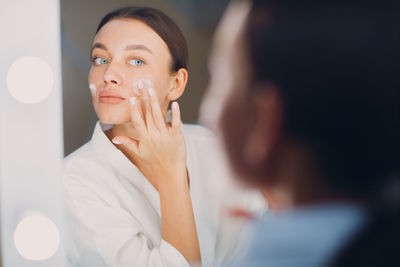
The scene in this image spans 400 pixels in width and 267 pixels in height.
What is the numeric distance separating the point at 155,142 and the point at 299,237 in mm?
423

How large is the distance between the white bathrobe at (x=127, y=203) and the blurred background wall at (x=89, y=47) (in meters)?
0.04

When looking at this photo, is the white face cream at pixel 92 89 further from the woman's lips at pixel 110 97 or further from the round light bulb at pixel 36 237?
the round light bulb at pixel 36 237

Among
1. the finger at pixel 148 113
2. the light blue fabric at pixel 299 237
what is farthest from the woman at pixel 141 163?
the light blue fabric at pixel 299 237

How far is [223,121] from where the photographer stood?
0.84m

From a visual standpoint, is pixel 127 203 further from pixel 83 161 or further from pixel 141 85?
pixel 141 85

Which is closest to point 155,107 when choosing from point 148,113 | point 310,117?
point 148,113

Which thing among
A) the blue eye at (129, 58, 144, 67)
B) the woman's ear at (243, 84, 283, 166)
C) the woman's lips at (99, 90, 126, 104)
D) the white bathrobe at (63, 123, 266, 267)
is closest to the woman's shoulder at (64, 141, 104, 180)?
the white bathrobe at (63, 123, 266, 267)

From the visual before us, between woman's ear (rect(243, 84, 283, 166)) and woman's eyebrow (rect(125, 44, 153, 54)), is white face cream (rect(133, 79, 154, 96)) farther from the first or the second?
woman's ear (rect(243, 84, 283, 166))

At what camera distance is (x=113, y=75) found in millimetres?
819

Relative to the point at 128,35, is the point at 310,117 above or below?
below

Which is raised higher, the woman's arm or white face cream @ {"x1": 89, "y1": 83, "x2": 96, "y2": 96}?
white face cream @ {"x1": 89, "y1": 83, "x2": 96, "y2": 96}

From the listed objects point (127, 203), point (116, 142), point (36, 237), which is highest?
point (116, 142)

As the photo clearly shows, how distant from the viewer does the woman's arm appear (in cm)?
82

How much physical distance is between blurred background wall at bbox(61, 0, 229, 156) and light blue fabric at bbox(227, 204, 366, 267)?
33 cm
